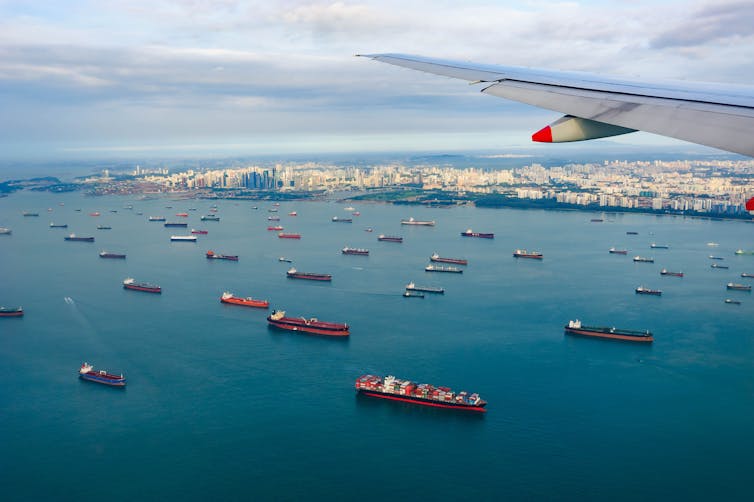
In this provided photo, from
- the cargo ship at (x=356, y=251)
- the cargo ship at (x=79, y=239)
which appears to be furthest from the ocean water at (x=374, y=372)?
the cargo ship at (x=79, y=239)

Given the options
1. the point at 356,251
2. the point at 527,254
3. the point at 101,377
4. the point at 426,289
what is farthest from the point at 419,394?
the point at 527,254

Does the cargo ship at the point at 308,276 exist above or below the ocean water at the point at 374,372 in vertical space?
above

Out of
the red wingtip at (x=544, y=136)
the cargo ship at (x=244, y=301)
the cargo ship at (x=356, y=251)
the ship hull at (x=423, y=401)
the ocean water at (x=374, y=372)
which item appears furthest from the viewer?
the cargo ship at (x=356, y=251)

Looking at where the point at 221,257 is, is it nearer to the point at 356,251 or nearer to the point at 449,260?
the point at 356,251

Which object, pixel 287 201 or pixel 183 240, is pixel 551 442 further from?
pixel 287 201

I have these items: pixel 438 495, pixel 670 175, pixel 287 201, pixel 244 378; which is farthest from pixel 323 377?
pixel 670 175

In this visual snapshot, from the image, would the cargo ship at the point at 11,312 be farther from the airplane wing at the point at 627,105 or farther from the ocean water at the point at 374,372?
the airplane wing at the point at 627,105

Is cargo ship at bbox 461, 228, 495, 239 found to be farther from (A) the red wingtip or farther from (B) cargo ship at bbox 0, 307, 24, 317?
(A) the red wingtip
